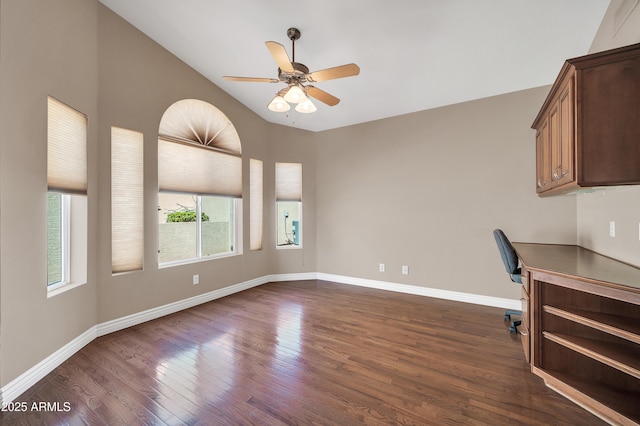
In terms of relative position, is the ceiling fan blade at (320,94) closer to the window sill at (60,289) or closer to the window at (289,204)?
the window at (289,204)

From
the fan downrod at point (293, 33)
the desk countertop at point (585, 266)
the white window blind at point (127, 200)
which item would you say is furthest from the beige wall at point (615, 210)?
the white window blind at point (127, 200)

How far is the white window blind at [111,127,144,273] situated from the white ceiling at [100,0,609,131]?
4.55 ft

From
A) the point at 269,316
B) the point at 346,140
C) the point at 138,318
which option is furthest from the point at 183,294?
the point at 346,140

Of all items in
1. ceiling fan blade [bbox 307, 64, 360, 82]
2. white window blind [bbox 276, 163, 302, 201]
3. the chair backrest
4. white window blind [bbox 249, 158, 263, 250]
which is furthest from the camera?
white window blind [bbox 276, 163, 302, 201]

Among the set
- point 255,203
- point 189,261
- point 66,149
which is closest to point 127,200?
point 66,149

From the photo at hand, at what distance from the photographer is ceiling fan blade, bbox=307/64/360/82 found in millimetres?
2180

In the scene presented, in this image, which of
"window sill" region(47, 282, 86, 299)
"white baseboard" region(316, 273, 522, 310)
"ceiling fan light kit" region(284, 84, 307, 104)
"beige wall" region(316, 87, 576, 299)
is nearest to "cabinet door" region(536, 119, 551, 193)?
"beige wall" region(316, 87, 576, 299)

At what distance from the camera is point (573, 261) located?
7.20 feet

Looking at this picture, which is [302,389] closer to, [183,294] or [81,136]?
[183,294]

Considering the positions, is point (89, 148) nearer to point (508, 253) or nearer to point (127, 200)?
point (127, 200)

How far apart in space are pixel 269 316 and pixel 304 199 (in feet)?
7.95

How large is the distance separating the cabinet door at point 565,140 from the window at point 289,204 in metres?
3.81

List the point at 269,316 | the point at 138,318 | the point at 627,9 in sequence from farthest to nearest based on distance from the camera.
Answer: the point at 269,316
the point at 138,318
the point at 627,9

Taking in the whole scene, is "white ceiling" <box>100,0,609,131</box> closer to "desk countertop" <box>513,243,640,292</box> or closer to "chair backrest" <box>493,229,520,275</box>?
"chair backrest" <box>493,229,520,275</box>
